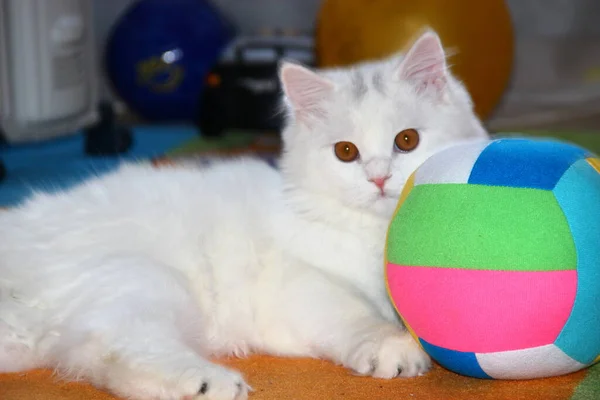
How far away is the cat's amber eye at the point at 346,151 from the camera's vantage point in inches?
67.1

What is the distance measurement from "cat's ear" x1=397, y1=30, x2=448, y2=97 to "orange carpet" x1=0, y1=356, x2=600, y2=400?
66 cm

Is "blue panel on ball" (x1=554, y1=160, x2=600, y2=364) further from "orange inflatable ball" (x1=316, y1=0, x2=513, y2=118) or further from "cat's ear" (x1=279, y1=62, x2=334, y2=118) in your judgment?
"orange inflatable ball" (x1=316, y1=0, x2=513, y2=118)

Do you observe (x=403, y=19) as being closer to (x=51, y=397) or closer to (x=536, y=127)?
(x=536, y=127)

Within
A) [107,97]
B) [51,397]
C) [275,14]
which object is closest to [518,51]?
[275,14]

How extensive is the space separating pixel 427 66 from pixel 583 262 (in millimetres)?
658

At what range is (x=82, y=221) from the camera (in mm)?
1685

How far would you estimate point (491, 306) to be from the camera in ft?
4.37

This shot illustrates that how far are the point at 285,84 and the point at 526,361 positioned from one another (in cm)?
88

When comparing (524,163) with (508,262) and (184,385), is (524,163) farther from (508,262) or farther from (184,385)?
(184,385)

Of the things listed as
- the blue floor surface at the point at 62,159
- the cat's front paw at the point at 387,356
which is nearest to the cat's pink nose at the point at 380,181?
the cat's front paw at the point at 387,356

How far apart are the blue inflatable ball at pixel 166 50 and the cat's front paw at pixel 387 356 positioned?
3.57 metres

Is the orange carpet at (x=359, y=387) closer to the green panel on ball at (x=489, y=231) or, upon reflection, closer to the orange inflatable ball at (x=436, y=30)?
the green panel on ball at (x=489, y=231)

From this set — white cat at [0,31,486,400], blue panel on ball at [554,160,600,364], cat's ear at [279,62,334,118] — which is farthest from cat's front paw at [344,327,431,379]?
cat's ear at [279,62,334,118]

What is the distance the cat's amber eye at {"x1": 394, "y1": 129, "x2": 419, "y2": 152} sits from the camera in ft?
5.54
